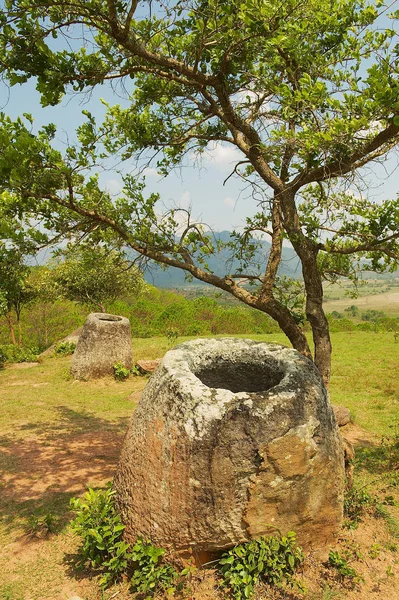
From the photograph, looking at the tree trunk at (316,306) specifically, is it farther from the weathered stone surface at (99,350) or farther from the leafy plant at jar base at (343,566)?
the weathered stone surface at (99,350)

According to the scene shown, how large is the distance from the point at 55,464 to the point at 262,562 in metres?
4.83

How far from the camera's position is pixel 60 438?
364 inches

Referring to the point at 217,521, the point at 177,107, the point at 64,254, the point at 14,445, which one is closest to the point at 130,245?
the point at 64,254

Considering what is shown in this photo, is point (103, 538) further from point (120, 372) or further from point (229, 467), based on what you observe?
point (120, 372)

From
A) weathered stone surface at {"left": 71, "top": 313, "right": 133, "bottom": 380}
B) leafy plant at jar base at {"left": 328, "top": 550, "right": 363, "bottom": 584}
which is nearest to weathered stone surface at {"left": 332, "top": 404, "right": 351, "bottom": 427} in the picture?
leafy plant at jar base at {"left": 328, "top": 550, "right": 363, "bottom": 584}

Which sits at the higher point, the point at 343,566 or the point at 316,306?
the point at 316,306

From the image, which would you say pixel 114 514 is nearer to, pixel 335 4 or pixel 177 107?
pixel 177 107

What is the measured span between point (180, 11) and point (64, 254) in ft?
11.0

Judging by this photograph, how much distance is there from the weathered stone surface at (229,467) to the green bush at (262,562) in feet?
0.34

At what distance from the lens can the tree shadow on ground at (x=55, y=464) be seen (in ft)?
20.8

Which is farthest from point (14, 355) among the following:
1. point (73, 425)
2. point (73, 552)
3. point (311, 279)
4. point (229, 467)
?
point (229, 467)

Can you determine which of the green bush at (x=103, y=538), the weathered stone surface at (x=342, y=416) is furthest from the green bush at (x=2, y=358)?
the green bush at (x=103, y=538)

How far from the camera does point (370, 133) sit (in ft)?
17.6

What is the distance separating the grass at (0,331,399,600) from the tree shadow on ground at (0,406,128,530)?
0.6 inches
